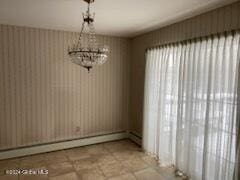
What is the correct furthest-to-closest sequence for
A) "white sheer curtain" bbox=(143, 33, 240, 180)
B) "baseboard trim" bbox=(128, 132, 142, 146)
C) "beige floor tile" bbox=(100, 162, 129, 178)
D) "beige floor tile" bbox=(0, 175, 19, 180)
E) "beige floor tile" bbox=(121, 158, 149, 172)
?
1. "baseboard trim" bbox=(128, 132, 142, 146)
2. "beige floor tile" bbox=(121, 158, 149, 172)
3. "beige floor tile" bbox=(100, 162, 129, 178)
4. "beige floor tile" bbox=(0, 175, 19, 180)
5. "white sheer curtain" bbox=(143, 33, 240, 180)

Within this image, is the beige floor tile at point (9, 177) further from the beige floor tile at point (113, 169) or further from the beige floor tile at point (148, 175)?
the beige floor tile at point (148, 175)

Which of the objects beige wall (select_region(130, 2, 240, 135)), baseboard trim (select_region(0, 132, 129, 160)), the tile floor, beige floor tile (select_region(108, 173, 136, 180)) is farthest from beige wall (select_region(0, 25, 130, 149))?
beige floor tile (select_region(108, 173, 136, 180))

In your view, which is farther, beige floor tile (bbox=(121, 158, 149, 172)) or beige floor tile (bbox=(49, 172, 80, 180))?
beige floor tile (bbox=(121, 158, 149, 172))

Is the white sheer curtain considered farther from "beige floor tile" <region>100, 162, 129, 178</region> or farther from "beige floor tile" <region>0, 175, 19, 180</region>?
"beige floor tile" <region>0, 175, 19, 180</region>

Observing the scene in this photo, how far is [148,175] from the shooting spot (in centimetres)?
306

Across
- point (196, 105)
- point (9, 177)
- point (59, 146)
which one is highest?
point (196, 105)

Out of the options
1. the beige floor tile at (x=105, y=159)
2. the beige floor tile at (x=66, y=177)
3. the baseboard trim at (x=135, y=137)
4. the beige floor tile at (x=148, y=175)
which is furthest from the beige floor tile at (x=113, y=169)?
the baseboard trim at (x=135, y=137)

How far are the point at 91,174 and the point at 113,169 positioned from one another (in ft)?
1.27

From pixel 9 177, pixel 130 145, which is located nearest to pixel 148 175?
pixel 130 145

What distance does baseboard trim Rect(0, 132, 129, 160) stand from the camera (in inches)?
143

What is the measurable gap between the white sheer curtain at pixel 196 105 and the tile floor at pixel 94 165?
0.36 m

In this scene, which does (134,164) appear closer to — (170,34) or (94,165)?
(94,165)

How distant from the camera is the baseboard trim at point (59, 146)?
362cm

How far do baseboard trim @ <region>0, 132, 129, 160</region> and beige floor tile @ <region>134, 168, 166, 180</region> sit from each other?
150cm
